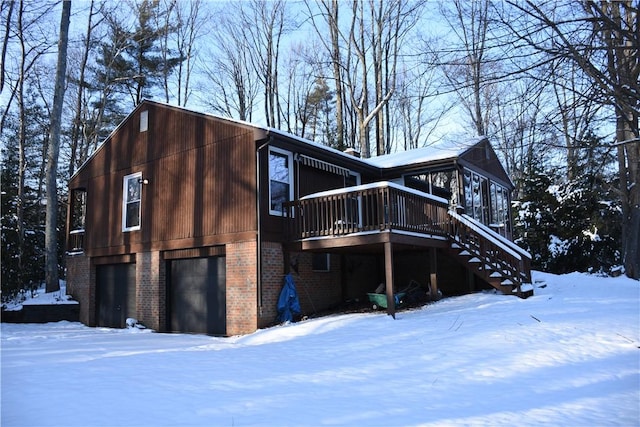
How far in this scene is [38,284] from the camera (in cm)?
2223

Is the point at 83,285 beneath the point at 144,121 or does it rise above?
beneath

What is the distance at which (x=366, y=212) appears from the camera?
460 inches

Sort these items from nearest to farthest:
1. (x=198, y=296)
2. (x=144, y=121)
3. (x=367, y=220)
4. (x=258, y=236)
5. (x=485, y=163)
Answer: (x=367, y=220) → (x=258, y=236) → (x=198, y=296) → (x=144, y=121) → (x=485, y=163)

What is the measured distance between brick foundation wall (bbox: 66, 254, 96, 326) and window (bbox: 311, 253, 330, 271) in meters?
7.59

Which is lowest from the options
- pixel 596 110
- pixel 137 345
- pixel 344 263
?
pixel 137 345

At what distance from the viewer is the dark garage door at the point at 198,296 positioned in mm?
12320

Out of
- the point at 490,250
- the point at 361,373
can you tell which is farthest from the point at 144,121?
the point at 361,373

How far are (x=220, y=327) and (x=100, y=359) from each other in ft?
14.8

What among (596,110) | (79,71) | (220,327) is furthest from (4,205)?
(596,110)

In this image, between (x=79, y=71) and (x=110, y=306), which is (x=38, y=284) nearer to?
(x=110, y=306)

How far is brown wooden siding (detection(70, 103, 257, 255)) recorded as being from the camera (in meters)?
12.1

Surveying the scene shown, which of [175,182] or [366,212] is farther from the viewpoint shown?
[175,182]

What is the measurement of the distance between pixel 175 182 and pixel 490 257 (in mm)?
8604

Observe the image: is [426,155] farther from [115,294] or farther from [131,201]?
[115,294]
